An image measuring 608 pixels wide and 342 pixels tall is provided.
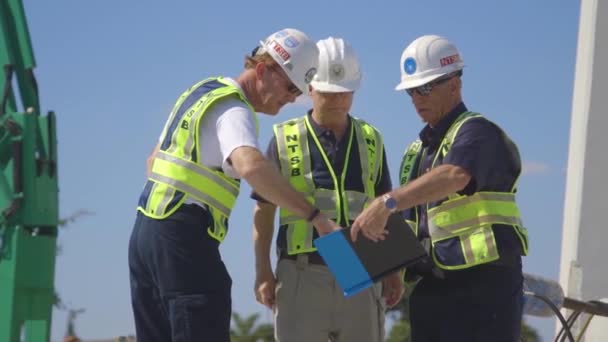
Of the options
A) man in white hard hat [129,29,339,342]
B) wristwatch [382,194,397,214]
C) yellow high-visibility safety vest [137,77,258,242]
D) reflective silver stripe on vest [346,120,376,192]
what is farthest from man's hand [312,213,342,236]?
reflective silver stripe on vest [346,120,376,192]

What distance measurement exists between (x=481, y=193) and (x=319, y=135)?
104cm

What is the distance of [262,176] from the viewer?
4.96 metres

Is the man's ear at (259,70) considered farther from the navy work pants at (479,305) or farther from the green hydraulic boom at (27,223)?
the navy work pants at (479,305)

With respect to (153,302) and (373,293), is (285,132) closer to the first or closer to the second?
(373,293)

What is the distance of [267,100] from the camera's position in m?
5.40

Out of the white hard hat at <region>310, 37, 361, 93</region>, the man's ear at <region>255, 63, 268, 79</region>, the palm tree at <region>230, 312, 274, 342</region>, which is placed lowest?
the palm tree at <region>230, 312, 274, 342</region>

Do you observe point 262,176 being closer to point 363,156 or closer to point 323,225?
point 323,225

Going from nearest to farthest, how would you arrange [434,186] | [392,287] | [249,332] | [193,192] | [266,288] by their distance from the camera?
[193,192] < [434,186] < [266,288] < [392,287] < [249,332]

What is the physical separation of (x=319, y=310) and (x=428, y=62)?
1382mm

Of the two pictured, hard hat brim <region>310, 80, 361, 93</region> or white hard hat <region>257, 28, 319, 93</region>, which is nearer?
white hard hat <region>257, 28, 319, 93</region>

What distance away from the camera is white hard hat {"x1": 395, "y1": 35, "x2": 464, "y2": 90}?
5.90 meters

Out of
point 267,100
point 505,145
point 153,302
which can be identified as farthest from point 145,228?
point 505,145

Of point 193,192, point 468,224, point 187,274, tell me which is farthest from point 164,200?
point 468,224

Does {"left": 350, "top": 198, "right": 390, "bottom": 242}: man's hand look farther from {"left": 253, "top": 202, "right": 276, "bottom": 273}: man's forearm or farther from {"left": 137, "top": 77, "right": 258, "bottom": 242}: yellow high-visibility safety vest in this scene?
{"left": 253, "top": 202, "right": 276, "bottom": 273}: man's forearm
